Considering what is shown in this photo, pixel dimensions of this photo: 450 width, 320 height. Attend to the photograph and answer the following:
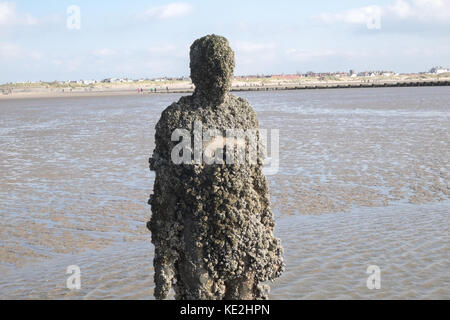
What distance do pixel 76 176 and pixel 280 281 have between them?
29.2 feet

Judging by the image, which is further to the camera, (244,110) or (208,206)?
(244,110)

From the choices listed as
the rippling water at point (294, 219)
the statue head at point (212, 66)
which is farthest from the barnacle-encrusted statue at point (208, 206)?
the rippling water at point (294, 219)

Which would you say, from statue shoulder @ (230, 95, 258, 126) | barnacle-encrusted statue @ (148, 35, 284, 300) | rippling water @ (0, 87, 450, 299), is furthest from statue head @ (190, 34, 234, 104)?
rippling water @ (0, 87, 450, 299)

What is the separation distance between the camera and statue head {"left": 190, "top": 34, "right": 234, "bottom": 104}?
12.2 ft

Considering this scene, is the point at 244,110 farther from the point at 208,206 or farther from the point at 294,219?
the point at 294,219

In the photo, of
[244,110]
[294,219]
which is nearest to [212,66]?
[244,110]

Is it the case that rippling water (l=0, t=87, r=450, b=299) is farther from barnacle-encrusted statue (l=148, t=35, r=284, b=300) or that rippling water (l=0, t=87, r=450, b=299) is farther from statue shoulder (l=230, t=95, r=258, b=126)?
statue shoulder (l=230, t=95, r=258, b=126)

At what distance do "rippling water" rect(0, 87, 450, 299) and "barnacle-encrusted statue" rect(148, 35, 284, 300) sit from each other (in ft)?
9.37

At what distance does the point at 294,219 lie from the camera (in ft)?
31.7

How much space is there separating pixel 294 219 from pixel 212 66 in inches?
248
